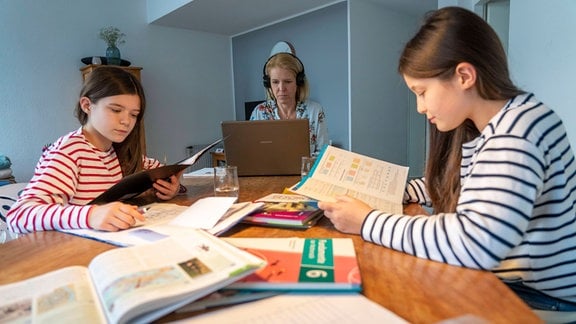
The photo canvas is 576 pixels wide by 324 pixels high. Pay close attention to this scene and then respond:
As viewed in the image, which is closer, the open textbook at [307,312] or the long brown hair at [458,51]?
the open textbook at [307,312]

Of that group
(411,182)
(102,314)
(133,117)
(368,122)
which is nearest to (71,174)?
(133,117)

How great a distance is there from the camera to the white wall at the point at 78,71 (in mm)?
2795

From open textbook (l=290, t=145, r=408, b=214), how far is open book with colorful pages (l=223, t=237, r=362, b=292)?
0.72 ft

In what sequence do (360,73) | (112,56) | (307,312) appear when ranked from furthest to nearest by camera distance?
(360,73) < (112,56) < (307,312)

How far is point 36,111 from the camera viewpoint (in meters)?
2.92

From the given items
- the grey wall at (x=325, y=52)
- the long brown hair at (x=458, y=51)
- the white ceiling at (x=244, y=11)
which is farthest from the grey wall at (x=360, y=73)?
the long brown hair at (x=458, y=51)

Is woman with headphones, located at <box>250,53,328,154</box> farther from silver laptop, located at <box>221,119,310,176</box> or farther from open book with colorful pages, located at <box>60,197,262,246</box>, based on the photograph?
open book with colorful pages, located at <box>60,197,262,246</box>

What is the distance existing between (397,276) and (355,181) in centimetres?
43

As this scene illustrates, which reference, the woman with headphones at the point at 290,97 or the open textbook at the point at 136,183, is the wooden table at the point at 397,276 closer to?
the open textbook at the point at 136,183

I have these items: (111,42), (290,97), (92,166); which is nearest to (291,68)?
(290,97)

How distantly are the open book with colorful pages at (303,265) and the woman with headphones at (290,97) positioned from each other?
4.74 ft

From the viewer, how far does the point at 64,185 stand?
3.25 ft

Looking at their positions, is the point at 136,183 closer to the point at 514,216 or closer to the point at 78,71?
the point at 514,216

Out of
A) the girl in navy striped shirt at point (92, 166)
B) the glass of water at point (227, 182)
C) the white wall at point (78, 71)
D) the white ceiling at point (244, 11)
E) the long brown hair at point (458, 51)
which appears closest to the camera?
the long brown hair at point (458, 51)
